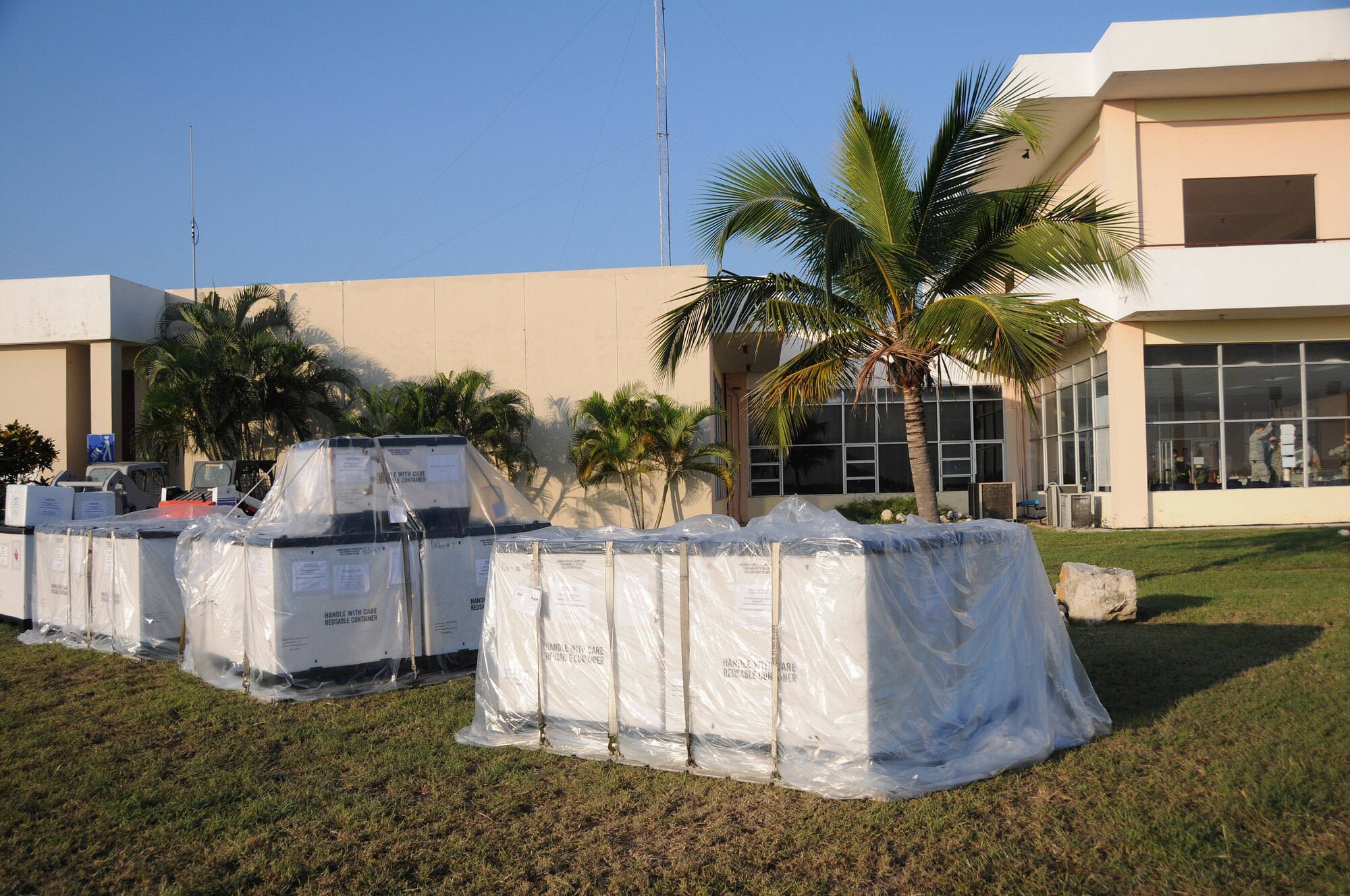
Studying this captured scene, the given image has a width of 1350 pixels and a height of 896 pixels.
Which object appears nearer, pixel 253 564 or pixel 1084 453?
pixel 253 564

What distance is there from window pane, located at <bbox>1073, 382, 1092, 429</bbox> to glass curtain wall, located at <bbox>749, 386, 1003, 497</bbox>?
3902mm

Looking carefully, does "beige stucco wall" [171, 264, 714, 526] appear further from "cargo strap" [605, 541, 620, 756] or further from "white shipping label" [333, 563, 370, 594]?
"cargo strap" [605, 541, 620, 756]

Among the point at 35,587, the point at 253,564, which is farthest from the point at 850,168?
the point at 35,587

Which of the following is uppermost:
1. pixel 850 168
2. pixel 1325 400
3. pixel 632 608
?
pixel 850 168

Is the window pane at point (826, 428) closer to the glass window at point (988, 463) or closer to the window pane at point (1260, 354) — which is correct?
the glass window at point (988, 463)

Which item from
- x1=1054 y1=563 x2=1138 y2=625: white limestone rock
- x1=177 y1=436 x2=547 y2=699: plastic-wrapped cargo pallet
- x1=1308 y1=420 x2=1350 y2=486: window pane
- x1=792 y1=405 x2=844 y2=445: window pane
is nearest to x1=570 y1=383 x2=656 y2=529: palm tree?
x1=792 y1=405 x2=844 y2=445: window pane

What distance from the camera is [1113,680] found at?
6758mm

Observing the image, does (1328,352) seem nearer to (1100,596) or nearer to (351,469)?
(1100,596)

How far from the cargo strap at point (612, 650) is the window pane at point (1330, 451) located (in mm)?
18270

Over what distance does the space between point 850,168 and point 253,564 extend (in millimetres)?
5743

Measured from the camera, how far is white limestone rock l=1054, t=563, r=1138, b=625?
919 centimetres

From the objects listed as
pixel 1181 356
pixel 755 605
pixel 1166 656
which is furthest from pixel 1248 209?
pixel 755 605

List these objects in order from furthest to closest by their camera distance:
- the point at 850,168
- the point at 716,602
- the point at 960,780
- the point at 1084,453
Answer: the point at 1084,453
the point at 850,168
the point at 716,602
the point at 960,780

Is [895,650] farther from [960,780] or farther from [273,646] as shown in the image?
[273,646]
